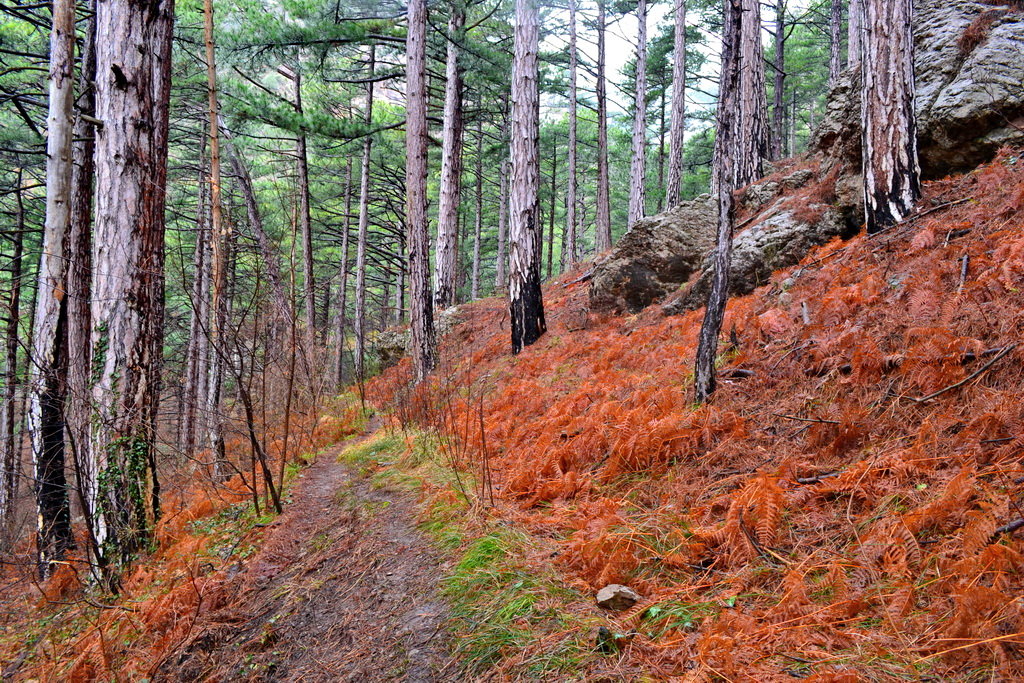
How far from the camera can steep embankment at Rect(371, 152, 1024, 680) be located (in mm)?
1895

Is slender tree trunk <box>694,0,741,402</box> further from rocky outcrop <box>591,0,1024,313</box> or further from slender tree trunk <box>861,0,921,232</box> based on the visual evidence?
rocky outcrop <box>591,0,1024,313</box>

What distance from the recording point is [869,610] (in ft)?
6.55

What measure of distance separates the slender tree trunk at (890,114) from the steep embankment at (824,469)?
32 centimetres

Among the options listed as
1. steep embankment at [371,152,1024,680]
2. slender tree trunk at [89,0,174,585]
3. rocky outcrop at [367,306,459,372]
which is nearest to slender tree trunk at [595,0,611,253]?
rocky outcrop at [367,306,459,372]

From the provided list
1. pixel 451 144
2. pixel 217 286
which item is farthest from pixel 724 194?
pixel 451 144

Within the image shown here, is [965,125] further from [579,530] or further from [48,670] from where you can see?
[48,670]

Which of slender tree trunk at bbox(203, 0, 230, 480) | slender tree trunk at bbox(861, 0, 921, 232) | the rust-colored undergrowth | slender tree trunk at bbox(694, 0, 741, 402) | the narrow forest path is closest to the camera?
the narrow forest path

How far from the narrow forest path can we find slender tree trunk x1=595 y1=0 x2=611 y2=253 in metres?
16.1

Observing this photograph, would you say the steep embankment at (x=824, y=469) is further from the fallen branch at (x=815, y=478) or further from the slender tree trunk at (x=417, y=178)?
the slender tree trunk at (x=417, y=178)

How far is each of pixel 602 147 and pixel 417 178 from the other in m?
11.9

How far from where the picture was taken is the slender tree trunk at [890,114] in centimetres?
600

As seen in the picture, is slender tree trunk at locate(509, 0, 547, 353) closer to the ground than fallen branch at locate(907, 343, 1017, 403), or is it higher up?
higher up

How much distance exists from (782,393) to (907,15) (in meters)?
5.26

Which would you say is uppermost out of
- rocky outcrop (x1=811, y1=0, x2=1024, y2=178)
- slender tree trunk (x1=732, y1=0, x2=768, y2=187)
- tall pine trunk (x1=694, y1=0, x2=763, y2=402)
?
slender tree trunk (x1=732, y1=0, x2=768, y2=187)
